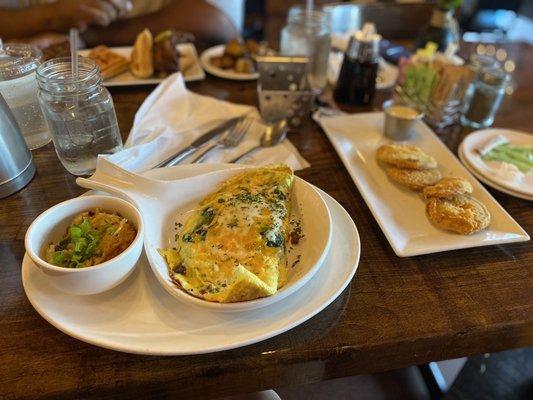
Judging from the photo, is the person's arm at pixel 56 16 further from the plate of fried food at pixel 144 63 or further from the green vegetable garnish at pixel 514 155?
the green vegetable garnish at pixel 514 155

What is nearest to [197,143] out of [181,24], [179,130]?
[179,130]

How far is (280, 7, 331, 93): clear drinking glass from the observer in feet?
4.17

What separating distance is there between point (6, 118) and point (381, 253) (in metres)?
0.74

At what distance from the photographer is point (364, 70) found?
1144 mm

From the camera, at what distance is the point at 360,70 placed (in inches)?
45.2

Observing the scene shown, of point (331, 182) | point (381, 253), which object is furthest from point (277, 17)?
point (381, 253)

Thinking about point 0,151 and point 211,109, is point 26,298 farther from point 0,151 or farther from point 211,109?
point 211,109

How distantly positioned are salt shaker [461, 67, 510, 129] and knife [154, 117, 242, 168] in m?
0.65

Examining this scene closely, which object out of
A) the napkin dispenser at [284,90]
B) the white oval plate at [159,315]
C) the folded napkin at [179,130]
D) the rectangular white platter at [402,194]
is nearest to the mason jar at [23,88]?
the folded napkin at [179,130]

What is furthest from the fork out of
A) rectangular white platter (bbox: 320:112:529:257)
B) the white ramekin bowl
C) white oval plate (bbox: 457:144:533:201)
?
white oval plate (bbox: 457:144:533:201)

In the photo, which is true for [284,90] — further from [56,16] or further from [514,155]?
[56,16]

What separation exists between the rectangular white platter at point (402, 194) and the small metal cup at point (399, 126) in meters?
0.02

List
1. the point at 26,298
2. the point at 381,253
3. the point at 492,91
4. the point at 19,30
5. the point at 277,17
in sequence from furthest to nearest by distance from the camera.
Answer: the point at 277,17, the point at 19,30, the point at 492,91, the point at 381,253, the point at 26,298

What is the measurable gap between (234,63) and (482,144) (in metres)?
0.81
